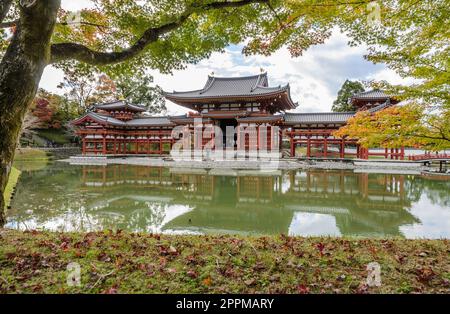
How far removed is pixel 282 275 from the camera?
2.31 meters

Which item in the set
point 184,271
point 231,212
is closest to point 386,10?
point 184,271

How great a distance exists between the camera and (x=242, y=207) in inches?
309

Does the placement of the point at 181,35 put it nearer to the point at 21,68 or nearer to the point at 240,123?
the point at 21,68

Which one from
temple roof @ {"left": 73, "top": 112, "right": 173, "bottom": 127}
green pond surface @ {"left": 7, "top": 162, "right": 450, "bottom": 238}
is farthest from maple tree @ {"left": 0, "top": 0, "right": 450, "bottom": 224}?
temple roof @ {"left": 73, "top": 112, "right": 173, "bottom": 127}

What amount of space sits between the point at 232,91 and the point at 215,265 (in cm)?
2235

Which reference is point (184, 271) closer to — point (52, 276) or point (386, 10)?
point (52, 276)

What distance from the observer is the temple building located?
20.6m

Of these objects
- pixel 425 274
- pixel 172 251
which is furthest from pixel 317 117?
pixel 172 251

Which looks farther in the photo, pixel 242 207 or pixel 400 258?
pixel 242 207

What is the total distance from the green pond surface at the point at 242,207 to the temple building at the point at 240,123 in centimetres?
860

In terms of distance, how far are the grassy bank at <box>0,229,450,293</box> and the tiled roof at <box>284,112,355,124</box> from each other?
18254 mm

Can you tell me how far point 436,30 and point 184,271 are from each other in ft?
15.3

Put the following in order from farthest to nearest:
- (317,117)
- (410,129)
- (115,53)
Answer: (317,117)
(410,129)
(115,53)

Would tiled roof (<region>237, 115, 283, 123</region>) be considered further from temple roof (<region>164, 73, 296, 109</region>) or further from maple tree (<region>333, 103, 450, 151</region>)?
maple tree (<region>333, 103, 450, 151</region>)
